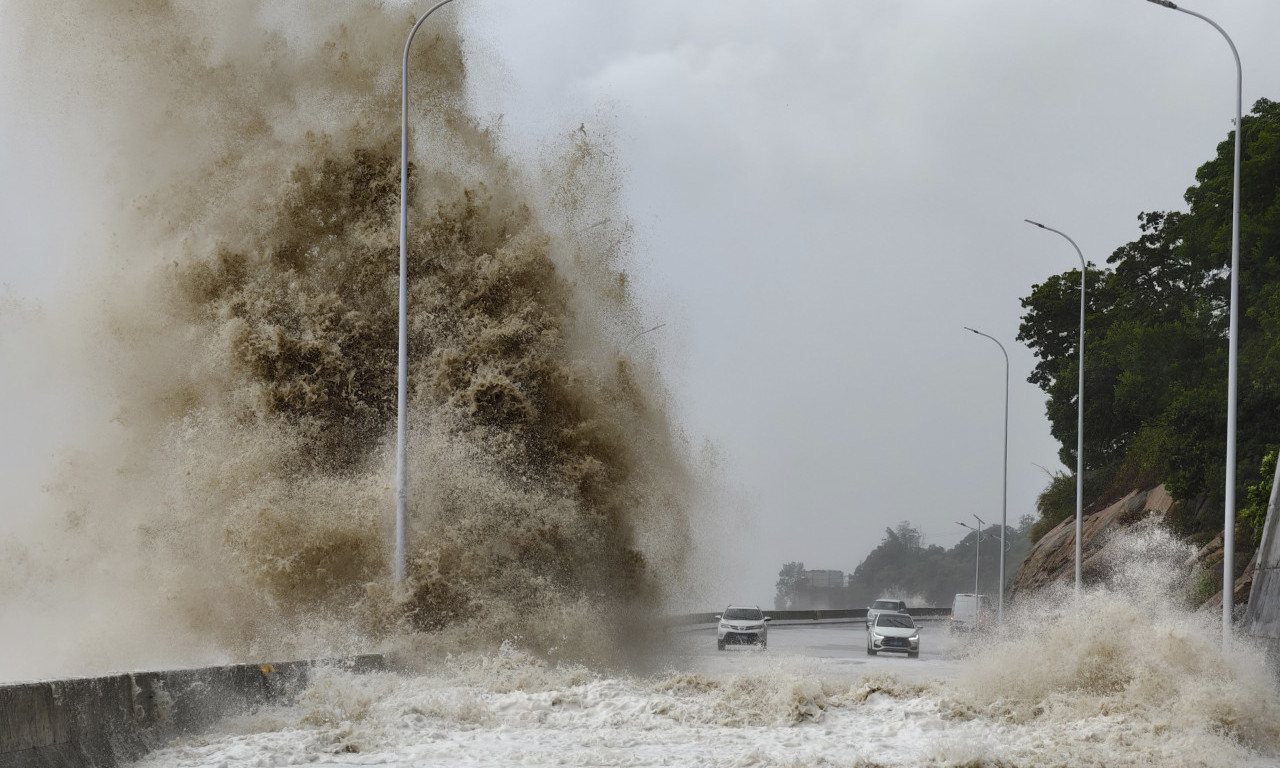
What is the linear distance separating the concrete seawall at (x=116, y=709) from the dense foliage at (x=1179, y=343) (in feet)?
86.7

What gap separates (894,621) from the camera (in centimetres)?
3678

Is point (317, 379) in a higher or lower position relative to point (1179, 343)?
lower

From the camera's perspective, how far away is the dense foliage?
133 feet

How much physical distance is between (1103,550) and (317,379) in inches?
1418

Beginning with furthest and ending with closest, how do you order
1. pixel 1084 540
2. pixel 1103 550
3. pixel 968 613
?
pixel 1084 540 < pixel 1103 550 < pixel 968 613

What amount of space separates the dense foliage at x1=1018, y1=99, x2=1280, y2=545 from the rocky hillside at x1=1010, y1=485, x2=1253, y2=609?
1234mm

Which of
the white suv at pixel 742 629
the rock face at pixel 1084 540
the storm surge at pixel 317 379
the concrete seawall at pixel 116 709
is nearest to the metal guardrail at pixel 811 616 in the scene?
the rock face at pixel 1084 540

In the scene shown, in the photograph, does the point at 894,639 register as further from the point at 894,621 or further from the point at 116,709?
the point at 116,709

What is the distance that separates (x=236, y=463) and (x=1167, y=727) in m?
14.3

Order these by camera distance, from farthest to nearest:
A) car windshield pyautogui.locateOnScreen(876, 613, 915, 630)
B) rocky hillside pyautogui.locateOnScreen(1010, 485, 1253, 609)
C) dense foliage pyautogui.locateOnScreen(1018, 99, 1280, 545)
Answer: dense foliage pyautogui.locateOnScreen(1018, 99, 1280, 545) → car windshield pyautogui.locateOnScreen(876, 613, 915, 630) → rocky hillside pyautogui.locateOnScreen(1010, 485, 1253, 609)

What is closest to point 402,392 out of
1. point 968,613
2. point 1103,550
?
point 968,613

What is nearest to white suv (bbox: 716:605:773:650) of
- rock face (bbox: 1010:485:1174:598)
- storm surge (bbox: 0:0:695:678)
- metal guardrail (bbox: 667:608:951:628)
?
storm surge (bbox: 0:0:695:678)

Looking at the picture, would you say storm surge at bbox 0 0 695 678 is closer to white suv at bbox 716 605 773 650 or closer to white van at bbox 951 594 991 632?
white suv at bbox 716 605 773 650

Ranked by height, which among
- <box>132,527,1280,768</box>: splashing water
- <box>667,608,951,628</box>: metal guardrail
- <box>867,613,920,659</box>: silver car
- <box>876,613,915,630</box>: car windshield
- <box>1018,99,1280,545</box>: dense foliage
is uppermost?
<box>1018,99,1280,545</box>: dense foliage
